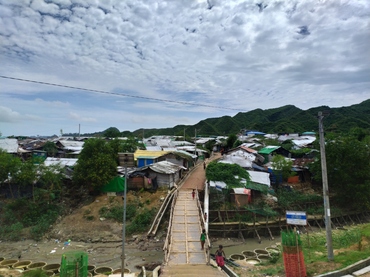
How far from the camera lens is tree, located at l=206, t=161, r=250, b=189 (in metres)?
23.0

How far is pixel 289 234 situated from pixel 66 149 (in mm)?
39407

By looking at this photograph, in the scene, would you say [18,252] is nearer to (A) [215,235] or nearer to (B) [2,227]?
(B) [2,227]

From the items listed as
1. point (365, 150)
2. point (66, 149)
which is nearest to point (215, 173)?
point (365, 150)

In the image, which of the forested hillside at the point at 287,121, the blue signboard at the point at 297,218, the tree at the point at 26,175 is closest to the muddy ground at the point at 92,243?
the tree at the point at 26,175

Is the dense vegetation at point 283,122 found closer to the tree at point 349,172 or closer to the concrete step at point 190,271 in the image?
the tree at point 349,172

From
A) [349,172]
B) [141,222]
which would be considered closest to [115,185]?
[141,222]

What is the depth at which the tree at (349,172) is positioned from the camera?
76.3 feet

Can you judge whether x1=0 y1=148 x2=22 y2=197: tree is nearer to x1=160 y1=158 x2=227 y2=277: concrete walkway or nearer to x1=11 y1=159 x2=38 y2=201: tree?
x1=11 y1=159 x2=38 y2=201: tree

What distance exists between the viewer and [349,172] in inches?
935

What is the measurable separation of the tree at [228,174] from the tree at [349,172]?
8361 millimetres

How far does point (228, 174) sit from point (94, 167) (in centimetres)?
1218

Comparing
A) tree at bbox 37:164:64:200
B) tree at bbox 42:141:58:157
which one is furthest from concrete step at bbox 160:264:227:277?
tree at bbox 42:141:58:157

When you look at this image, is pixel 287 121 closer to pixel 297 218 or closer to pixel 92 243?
pixel 92 243

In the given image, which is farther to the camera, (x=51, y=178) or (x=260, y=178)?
(x=260, y=178)
